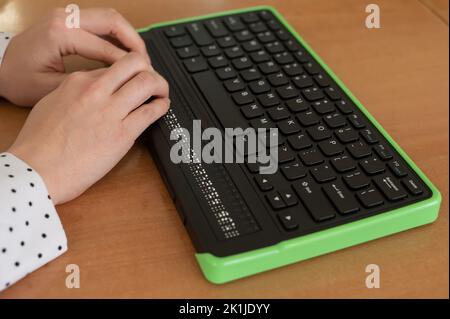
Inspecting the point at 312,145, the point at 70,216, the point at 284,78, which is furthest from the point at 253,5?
the point at 70,216

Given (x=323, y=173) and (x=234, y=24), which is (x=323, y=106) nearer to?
(x=323, y=173)

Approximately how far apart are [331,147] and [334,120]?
0.05m

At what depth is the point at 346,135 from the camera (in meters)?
0.62

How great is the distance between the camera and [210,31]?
30.9 inches

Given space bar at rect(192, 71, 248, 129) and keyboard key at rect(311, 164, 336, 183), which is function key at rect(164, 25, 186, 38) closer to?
space bar at rect(192, 71, 248, 129)

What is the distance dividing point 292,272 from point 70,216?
0.76 feet

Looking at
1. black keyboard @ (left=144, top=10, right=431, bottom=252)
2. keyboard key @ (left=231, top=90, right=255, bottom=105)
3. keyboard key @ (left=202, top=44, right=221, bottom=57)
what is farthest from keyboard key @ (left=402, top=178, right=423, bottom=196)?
keyboard key @ (left=202, top=44, right=221, bottom=57)

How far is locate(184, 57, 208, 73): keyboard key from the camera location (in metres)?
0.72

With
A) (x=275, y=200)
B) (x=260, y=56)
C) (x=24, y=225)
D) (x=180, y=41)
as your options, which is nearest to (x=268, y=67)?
(x=260, y=56)

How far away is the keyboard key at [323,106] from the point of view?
0.65m

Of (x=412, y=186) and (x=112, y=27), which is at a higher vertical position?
(x=112, y=27)

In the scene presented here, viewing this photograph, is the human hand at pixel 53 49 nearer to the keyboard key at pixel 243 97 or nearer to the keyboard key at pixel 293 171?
the keyboard key at pixel 243 97

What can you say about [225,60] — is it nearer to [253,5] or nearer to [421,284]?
[253,5]

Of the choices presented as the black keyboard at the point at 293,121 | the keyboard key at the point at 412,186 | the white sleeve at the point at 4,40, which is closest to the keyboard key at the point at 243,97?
the black keyboard at the point at 293,121
